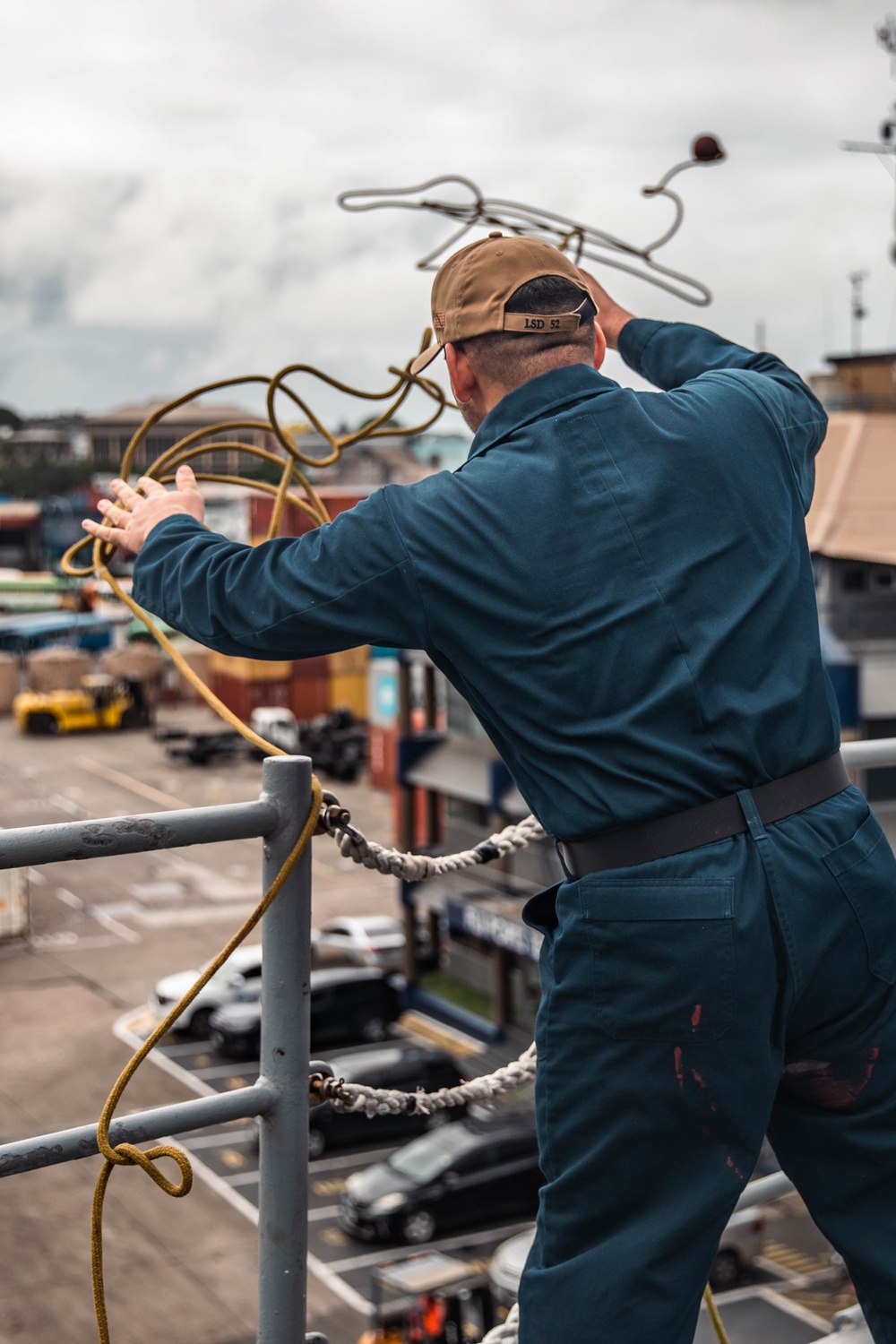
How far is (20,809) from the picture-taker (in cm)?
4162

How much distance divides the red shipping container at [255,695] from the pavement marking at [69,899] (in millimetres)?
15155

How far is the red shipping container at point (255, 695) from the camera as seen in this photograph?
4959cm

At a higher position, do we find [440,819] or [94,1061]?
[440,819]

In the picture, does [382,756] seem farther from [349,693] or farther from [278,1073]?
[278,1073]

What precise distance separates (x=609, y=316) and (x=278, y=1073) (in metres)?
1.62

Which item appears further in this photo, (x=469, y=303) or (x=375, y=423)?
(x=375, y=423)

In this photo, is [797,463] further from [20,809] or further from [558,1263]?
[20,809]

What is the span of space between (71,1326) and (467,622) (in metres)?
15.7

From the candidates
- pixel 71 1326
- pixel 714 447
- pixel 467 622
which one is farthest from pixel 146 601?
pixel 71 1326

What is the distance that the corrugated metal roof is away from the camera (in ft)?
75.6

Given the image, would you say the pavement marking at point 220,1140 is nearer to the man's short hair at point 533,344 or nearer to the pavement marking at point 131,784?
the pavement marking at point 131,784

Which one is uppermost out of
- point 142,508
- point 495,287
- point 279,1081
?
point 495,287

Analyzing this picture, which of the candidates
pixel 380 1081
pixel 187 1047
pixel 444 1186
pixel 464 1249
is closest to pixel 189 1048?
pixel 187 1047

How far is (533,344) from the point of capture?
7.04 feet
